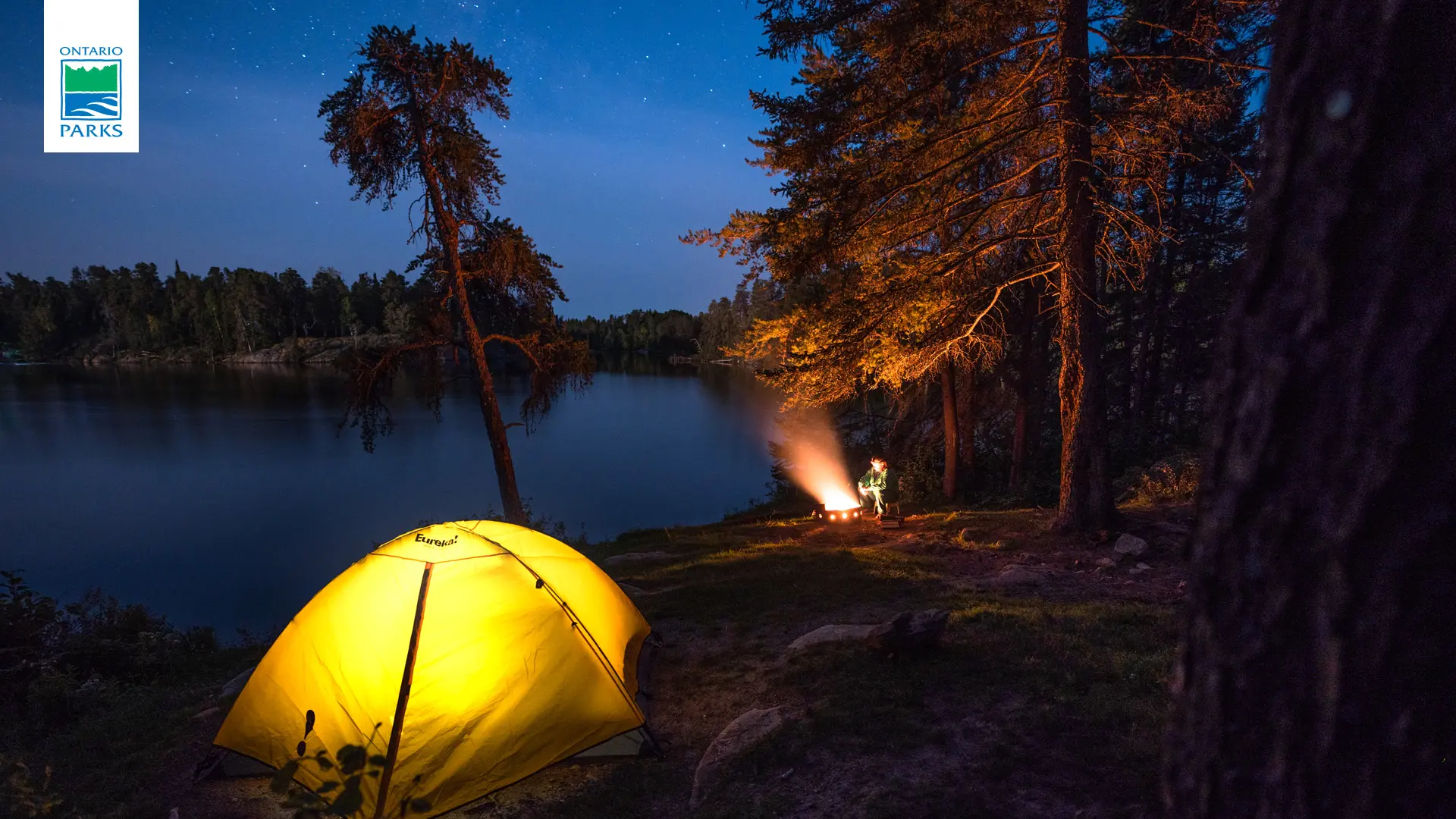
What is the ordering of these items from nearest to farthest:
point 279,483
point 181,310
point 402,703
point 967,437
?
point 402,703, point 967,437, point 279,483, point 181,310

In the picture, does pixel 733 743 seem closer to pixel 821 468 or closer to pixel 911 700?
pixel 911 700

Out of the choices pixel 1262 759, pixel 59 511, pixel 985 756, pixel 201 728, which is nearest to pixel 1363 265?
pixel 1262 759

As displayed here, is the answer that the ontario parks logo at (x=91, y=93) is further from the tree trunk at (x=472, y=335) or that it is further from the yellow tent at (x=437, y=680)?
the yellow tent at (x=437, y=680)

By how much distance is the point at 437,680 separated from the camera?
17.5 feet

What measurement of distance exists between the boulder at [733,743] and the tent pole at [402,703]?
7.76 feet

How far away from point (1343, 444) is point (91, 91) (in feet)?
67.5

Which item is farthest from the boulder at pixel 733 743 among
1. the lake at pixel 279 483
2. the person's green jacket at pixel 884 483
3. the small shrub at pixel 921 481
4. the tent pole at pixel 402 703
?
the small shrub at pixel 921 481

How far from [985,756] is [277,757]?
5.74 meters

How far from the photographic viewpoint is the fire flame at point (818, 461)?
14703 mm

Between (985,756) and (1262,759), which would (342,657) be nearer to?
(985,756)

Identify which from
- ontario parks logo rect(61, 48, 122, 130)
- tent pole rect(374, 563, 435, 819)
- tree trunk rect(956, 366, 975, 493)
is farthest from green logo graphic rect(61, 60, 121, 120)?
tree trunk rect(956, 366, 975, 493)

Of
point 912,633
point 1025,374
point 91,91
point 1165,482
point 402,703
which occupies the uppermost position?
point 91,91

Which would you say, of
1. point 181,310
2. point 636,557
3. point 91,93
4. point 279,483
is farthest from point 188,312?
point 636,557

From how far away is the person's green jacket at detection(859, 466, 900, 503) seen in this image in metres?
13.4
